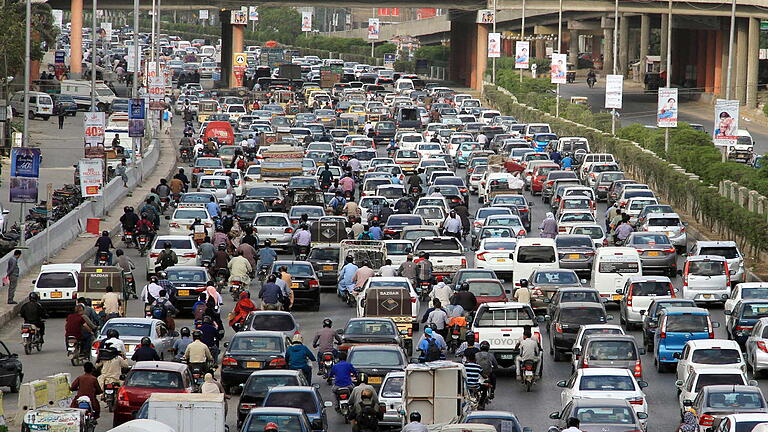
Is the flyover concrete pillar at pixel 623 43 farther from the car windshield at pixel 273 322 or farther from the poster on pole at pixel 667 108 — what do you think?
the car windshield at pixel 273 322

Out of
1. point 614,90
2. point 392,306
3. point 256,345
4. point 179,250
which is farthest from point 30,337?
point 614,90

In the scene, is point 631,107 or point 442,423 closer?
point 442,423

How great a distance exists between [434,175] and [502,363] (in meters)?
29.0

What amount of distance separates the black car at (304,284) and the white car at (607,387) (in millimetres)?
12947

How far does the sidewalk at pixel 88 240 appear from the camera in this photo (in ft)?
124

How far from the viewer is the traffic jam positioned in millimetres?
24828

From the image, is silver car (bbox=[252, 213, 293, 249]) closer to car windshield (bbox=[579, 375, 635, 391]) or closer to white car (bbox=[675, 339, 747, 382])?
white car (bbox=[675, 339, 747, 382])

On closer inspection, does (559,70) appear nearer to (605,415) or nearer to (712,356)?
(712,356)

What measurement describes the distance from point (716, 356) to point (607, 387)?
3.07 metres

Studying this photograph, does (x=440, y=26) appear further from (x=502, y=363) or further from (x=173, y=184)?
(x=502, y=363)

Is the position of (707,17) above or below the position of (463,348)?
above

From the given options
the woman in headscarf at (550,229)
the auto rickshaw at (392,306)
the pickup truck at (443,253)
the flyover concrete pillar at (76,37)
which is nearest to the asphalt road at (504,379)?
the auto rickshaw at (392,306)

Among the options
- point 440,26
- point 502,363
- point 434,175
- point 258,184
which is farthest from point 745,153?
point 440,26

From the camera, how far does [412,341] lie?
33.8m
